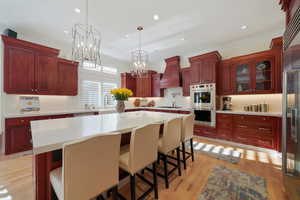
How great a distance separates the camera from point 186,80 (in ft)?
15.2

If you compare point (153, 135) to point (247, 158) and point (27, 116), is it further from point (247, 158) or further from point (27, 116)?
point (27, 116)

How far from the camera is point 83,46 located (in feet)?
6.06

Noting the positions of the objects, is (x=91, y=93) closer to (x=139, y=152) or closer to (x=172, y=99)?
(x=172, y=99)

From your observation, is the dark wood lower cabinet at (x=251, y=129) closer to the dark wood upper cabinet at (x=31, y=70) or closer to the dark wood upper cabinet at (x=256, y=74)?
the dark wood upper cabinet at (x=256, y=74)

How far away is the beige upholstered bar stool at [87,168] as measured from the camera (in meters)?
0.83

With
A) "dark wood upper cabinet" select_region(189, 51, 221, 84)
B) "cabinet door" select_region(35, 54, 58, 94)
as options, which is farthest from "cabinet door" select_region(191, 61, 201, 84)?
"cabinet door" select_region(35, 54, 58, 94)

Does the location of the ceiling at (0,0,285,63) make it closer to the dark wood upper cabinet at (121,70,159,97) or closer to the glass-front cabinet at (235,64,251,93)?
the glass-front cabinet at (235,64,251,93)

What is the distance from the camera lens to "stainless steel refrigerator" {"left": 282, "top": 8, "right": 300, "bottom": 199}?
127cm

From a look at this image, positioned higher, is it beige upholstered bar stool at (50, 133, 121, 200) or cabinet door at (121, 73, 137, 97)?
cabinet door at (121, 73, 137, 97)

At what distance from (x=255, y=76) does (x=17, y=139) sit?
6.04 m

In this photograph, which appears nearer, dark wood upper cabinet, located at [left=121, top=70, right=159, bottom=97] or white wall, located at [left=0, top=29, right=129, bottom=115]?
white wall, located at [left=0, top=29, right=129, bottom=115]

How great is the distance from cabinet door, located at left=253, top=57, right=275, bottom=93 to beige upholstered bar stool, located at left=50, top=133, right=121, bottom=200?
3891 millimetres

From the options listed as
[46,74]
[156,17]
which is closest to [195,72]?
[156,17]

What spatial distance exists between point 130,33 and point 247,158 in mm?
4126
